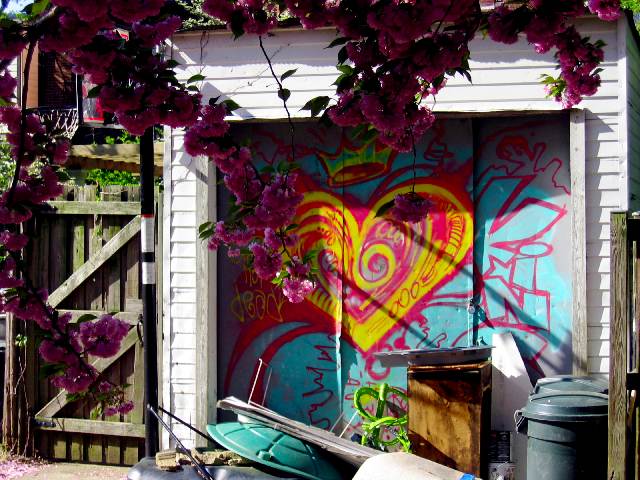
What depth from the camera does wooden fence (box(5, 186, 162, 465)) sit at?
8086 mm

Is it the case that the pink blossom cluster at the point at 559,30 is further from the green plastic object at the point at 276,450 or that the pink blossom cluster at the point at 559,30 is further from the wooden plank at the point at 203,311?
the wooden plank at the point at 203,311

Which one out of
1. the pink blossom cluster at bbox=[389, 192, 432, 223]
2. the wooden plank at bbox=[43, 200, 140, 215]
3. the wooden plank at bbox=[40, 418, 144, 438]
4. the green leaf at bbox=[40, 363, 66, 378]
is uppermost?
the wooden plank at bbox=[43, 200, 140, 215]

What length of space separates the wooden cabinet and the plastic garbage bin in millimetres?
607

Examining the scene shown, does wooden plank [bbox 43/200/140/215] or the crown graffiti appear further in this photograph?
wooden plank [bbox 43/200/140/215]

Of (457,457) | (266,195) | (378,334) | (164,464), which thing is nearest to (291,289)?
(266,195)

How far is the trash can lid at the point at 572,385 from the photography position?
6.25 metres

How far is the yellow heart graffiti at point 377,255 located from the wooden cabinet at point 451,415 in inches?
40.7

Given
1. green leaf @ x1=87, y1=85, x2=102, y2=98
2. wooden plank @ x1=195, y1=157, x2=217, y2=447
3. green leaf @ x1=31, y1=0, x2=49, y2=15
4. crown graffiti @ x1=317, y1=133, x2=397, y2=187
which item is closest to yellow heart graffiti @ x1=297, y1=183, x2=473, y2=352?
crown graffiti @ x1=317, y1=133, x2=397, y2=187

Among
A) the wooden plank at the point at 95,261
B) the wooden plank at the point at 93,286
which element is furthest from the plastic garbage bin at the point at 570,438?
the wooden plank at the point at 93,286

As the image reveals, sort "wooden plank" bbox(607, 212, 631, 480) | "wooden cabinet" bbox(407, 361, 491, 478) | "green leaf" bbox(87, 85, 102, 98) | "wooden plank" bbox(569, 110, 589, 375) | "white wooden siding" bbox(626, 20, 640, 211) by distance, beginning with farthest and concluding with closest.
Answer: "white wooden siding" bbox(626, 20, 640, 211) < "wooden plank" bbox(569, 110, 589, 375) < "wooden cabinet" bbox(407, 361, 491, 478) < "wooden plank" bbox(607, 212, 631, 480) < "green leaf" bbox(87, 85, 102, 98)

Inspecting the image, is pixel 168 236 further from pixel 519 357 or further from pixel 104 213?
pixel 519 357

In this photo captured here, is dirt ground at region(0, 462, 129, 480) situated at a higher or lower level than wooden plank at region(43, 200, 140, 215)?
lower

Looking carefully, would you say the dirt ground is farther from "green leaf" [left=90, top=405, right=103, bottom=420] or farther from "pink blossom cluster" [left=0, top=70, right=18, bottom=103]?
"pink blossom cluster" [left=0, top=70, right=18, bottom=103]

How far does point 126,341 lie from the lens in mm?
8086
